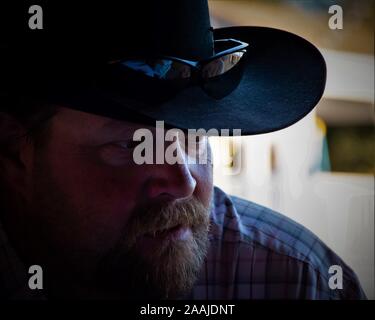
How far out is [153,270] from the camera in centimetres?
88

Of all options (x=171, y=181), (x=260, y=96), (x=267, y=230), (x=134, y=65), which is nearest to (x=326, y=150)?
(x=267, y=230)

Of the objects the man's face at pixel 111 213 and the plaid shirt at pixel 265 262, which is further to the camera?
the plaid shirt at pixel 265 262

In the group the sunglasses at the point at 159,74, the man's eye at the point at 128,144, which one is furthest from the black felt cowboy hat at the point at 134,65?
the man's eye at the point at 128,144

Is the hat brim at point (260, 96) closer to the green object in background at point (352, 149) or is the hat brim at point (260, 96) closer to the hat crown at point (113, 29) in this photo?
the hat crown at point (113, 29)

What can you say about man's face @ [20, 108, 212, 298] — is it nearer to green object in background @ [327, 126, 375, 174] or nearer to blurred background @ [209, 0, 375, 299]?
blurred background @ [209, 0, 375, 299]

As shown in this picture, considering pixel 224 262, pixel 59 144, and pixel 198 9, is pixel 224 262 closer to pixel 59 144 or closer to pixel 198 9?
pixel 59 144

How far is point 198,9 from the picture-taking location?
82cm

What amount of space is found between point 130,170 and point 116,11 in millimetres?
282

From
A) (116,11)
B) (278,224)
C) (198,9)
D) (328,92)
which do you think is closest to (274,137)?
(328,92)

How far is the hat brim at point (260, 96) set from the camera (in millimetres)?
753

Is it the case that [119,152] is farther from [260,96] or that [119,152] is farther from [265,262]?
[265,262]

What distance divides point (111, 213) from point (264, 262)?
422 millimetres

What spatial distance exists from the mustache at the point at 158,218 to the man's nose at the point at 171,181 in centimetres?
2

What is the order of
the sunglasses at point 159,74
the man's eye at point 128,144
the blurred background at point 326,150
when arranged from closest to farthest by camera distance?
the sunglasses at point 159,74
the man's eye at point 128,144
the blurred background at point 326,150
